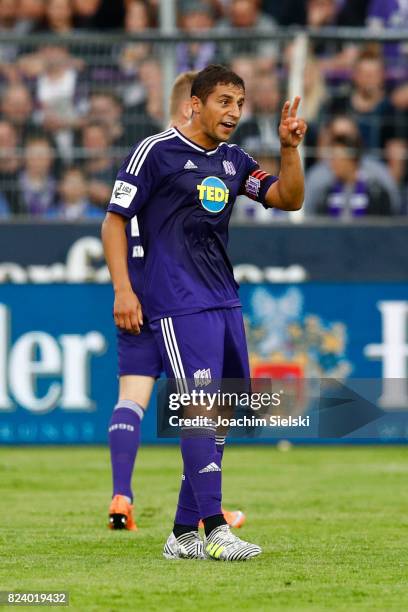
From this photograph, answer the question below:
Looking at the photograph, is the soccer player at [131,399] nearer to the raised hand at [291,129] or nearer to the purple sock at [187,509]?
the purple sock at [187,509]

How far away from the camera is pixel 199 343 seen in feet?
20.7

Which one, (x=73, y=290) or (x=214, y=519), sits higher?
(x=73, y=290)

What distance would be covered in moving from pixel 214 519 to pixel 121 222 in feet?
4.41

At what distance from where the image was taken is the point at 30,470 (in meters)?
10.9

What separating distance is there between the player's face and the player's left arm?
215mm

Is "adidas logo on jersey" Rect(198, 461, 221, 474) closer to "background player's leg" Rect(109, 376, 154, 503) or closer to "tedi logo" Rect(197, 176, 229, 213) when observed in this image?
"tedi logo" Rect(197, 176, 229, 213)

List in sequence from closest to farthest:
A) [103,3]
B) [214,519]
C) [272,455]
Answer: [214,519] < [272,455] < [103,3]

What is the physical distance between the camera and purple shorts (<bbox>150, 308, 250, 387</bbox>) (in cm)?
629

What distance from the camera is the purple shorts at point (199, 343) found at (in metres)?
6.29

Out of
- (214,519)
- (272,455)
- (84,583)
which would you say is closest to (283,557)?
(214,519)

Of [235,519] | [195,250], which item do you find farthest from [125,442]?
[195,250]

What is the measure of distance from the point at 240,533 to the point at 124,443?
2.66ft

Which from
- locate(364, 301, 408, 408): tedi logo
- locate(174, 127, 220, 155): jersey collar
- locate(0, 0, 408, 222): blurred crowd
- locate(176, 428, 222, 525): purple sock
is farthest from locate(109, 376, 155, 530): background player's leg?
locate(0, 0, 408, 222): blurred crowd

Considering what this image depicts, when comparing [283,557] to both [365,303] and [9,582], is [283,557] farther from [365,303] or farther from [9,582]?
[365,303]
